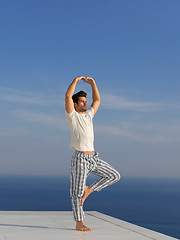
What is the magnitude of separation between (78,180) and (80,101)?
1042mm

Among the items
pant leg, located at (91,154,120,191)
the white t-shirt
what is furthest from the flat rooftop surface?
the white t-shirt

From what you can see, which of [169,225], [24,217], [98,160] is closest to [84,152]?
[98,160]

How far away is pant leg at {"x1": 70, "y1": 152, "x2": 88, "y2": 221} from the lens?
4828 mm

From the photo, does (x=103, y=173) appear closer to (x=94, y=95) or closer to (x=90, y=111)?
(x=90, y=111)

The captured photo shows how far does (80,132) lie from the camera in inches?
192

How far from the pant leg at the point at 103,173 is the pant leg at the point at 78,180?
204mm

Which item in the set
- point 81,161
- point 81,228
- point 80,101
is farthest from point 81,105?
point 81,228

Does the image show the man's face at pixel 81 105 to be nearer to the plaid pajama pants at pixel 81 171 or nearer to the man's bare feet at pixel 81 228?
the plaid pajama pants at pixel 81 171

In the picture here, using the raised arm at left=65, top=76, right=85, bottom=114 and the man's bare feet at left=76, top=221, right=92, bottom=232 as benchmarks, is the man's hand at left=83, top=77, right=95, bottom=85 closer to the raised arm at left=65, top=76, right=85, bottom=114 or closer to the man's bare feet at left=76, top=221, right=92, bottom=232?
the raised arm at left=65, top=76, right=85, bottom=114

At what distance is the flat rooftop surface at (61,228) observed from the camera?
4.54m

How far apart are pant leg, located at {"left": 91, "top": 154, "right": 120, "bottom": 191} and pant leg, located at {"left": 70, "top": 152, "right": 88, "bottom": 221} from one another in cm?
20

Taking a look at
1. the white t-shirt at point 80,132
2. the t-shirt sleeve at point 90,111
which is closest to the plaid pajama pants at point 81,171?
the white t-shirt at point 80,132

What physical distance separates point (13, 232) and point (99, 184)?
125cm

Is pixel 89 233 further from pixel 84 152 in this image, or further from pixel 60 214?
pixel 60 214
